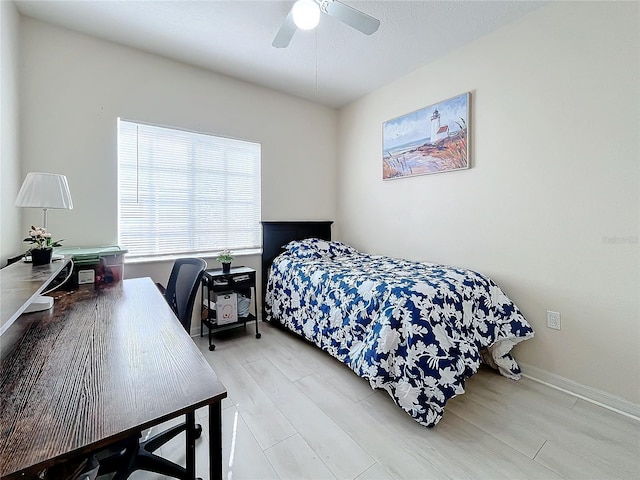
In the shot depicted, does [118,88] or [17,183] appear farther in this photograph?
[118,88]

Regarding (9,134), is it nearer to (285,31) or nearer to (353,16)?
(285,31)

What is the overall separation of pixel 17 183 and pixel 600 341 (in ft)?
13.7

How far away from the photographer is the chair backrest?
1603 millimetres

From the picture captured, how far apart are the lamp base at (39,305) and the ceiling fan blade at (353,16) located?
2.23 meters

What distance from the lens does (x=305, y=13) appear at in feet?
6.04

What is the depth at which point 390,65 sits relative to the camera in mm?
2889

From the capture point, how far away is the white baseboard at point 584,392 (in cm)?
182

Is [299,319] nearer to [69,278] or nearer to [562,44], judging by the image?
[69,278]

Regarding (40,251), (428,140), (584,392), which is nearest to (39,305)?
(40,251)

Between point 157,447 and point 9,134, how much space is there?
87.0 inches

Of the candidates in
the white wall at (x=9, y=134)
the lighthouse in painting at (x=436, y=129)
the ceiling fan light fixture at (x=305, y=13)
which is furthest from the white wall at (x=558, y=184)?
the white wall at (x=9, y=134)

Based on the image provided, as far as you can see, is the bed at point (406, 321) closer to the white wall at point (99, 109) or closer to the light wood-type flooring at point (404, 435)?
the light wood-type flooring at point (404, 435)

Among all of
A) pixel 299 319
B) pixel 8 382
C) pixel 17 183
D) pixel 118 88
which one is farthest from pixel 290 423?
pixel 118 88

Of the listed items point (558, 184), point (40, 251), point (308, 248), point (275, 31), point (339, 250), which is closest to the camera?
point (40, 251)
